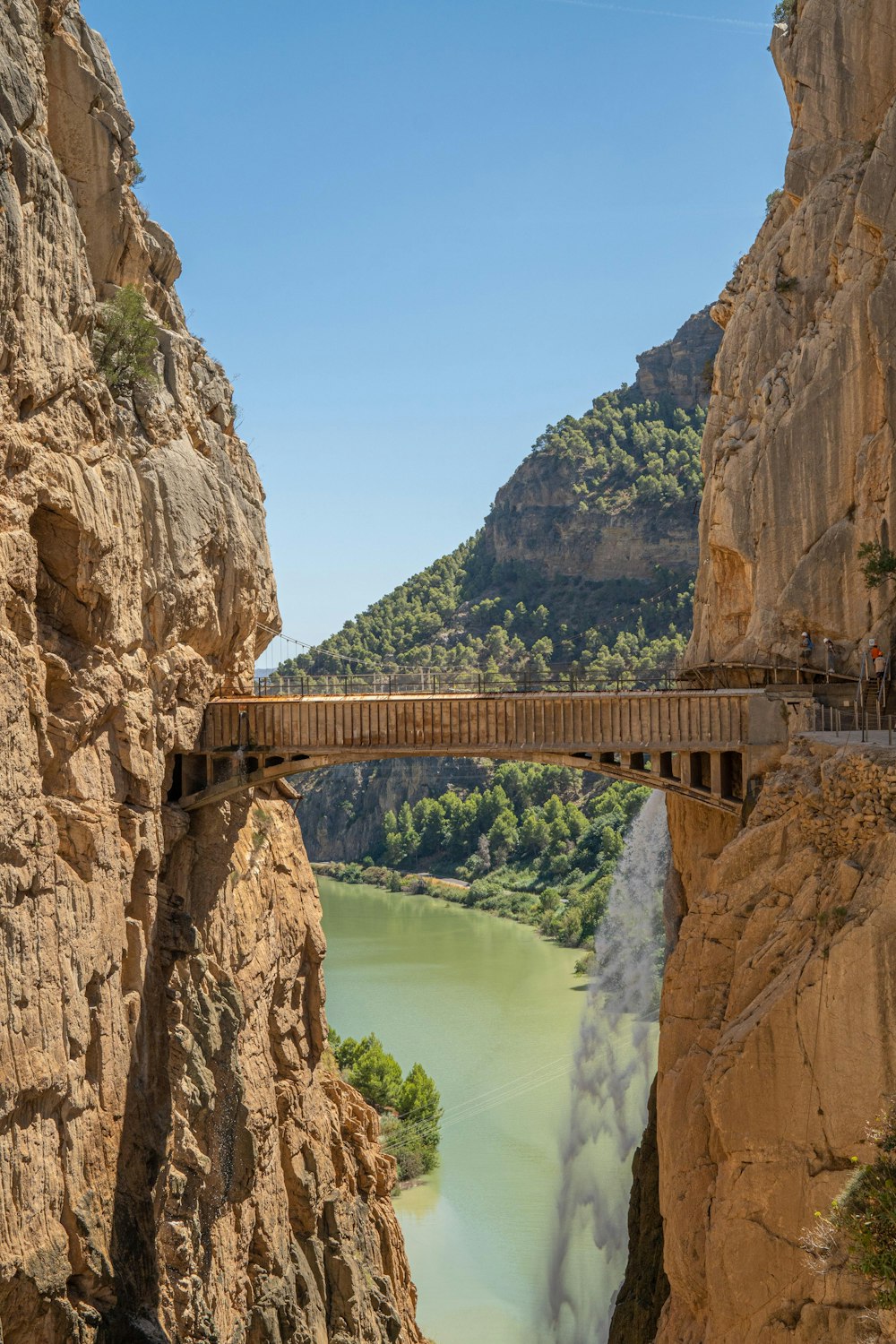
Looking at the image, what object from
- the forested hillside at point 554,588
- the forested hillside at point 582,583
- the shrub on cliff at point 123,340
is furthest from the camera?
the forested hillside at point 582,583

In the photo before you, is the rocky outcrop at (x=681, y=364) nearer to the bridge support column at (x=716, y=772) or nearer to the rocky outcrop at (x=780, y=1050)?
the bridge support column at (x=716, y=772)

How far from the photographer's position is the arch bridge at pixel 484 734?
19.0 metres

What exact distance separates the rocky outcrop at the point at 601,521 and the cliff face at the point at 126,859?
73825 mm

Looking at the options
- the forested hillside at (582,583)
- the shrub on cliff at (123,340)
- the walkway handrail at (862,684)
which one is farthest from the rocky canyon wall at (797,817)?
the forested hillside at (582,583)

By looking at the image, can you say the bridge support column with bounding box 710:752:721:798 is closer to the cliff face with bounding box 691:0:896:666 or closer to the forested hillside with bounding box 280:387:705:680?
the cliff face with bounding box 691:0:896:666

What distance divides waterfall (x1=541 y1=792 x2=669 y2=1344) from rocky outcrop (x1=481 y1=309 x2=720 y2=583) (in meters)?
41.6

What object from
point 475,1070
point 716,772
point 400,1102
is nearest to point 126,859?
point 716,772

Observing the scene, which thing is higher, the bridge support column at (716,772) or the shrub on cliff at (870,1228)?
the bridge support column at (716,772)

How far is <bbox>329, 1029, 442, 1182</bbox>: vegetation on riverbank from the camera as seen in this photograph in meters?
35.7

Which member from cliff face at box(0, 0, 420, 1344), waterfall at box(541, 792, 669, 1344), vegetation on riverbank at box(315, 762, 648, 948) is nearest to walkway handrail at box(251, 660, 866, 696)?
cliff face at box(0, 0, 420, 1344)

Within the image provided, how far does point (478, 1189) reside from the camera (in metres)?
34.6

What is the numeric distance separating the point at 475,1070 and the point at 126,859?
2814 centimetres

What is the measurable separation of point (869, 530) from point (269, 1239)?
14.7 m

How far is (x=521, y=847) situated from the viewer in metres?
80.1
